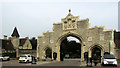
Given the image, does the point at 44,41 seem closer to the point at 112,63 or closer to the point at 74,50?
the point at 112,63

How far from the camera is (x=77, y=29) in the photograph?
31188mm

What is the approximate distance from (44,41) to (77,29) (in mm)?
8633

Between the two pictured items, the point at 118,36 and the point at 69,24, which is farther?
the point at 118,36

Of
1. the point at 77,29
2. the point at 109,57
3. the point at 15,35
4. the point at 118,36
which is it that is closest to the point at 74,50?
the point at 15,35

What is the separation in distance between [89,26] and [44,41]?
1111 cm

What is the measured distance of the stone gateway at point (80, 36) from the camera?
2769 centimetres

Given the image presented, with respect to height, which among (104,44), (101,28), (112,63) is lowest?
A: (112,63)

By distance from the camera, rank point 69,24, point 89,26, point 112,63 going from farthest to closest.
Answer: point 69,24 → point 89,26 → point 112,63

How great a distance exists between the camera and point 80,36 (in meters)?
30.7

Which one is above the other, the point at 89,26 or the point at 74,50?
the point at 89,26

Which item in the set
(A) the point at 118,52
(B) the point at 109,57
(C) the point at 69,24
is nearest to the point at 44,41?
(C) the point at 69,24

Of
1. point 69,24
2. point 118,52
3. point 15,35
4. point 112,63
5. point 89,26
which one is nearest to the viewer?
point 112,63

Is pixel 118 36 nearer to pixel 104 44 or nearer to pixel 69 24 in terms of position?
pixel 104 44

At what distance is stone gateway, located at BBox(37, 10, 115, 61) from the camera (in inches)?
1090
